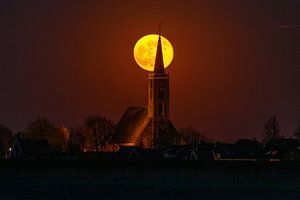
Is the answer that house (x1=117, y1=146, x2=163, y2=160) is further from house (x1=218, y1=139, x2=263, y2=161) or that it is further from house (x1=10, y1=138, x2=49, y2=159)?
house (x1=10, y1=138, x2=49, y2=159)

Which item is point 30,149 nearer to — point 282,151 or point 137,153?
point 137,153

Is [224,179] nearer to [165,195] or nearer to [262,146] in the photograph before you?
[165,195]

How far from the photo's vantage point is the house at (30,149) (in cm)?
17300

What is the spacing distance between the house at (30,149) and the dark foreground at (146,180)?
3927 centimetres

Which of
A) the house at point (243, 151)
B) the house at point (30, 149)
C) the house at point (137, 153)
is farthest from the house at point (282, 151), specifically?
the house at point (30, 149)

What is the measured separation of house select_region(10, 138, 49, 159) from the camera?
173000 mm

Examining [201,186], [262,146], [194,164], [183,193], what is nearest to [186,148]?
[262,146]

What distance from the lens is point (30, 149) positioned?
576 feet

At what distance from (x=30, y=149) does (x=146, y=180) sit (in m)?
59.0

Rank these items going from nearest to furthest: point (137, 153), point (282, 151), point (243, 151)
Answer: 1. point (282, 151)
2. point (137, 153)
3. point (243, 151)

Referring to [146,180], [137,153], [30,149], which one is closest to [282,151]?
[137,153]

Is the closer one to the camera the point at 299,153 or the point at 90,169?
the point at 90,169

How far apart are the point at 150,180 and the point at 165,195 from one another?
67.6 feet

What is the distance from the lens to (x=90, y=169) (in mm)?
127250
